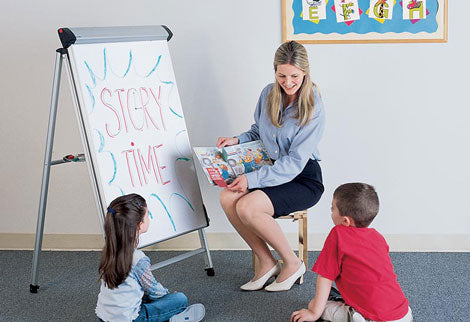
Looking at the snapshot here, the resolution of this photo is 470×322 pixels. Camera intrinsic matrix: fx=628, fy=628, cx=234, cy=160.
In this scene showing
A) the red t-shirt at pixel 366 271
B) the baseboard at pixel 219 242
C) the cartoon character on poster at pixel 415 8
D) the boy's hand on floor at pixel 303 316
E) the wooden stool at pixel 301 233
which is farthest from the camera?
the baseboard at pixel 219 242

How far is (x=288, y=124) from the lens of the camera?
255cm

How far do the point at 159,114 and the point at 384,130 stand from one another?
3.42 feet

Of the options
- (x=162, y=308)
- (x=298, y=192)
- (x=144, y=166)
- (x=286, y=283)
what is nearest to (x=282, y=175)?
(x=298, y=192)

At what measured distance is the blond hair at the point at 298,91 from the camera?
2.45m

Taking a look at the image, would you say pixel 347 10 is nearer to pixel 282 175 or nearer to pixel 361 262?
pixel 282 175

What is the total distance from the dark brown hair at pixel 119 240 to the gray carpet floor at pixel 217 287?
42cm

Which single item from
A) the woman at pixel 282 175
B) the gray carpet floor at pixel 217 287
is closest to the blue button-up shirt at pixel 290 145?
the woman at pixel 282 175

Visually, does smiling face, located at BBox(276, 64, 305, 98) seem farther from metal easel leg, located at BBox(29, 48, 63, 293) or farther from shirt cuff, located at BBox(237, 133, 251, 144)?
metal easel leg, located at BBox(29, 48, 63, 293)

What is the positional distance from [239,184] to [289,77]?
18.4 inches

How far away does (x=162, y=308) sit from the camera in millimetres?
2258

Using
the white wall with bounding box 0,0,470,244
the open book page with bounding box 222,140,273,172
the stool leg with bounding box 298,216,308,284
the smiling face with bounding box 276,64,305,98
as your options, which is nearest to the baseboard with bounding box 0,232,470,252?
the white wall with bounding box 0,0,470,244

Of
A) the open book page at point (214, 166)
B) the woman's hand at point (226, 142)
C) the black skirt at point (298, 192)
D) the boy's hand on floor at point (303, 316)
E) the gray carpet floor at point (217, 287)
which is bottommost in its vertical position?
the gray carpet floor at point (217, 287)

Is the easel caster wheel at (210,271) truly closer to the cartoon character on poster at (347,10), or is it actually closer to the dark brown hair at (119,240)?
the dark brown hair at (119,240)

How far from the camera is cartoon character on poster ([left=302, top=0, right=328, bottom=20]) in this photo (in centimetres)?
277
